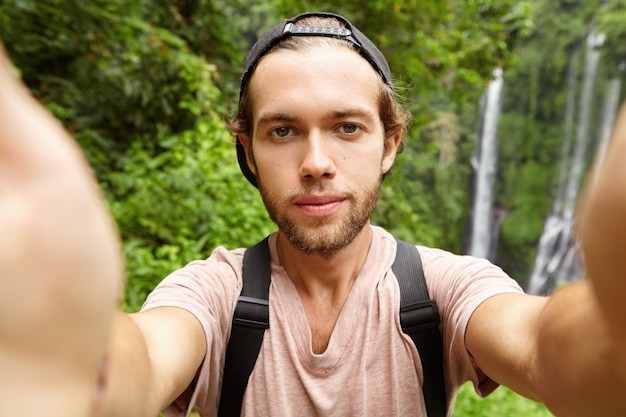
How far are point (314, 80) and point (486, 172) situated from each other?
12.4m

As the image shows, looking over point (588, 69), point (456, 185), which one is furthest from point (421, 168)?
point (588, 69)

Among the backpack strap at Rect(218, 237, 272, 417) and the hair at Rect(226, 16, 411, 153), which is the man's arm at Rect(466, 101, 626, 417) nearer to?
the backpack strap at Rect(218, 237, 272, 417)

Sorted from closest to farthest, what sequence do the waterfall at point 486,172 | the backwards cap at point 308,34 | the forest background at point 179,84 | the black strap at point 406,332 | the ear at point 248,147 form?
the black strap at point 406,332
the backwards cap at point 308,34
the ear at point 248,147
the forest background at point 179,84
the waterfall at point 486,172

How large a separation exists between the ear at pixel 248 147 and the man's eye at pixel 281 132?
0.58 feet

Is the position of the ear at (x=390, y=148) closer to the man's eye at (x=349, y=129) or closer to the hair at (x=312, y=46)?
the hair at (x=312, y=46)

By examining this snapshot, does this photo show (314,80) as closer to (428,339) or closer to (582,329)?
(428,339)

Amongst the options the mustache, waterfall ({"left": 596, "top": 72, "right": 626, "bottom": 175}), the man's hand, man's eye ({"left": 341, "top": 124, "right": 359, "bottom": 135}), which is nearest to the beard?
the mustache

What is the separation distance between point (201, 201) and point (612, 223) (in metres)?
2.92

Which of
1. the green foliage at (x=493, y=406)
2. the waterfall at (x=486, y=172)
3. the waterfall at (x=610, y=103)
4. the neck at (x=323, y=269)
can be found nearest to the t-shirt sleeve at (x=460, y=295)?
the neck at (x=323, y=269)

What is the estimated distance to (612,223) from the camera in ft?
1.46

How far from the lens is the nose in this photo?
4.06 ft

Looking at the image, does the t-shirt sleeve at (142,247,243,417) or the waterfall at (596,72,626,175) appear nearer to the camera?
the t-shirt sleeve at (142,247,243,417)

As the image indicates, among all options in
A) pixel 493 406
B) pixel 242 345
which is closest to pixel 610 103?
pixel 493 406

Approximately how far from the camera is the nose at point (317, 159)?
4.06 feet
